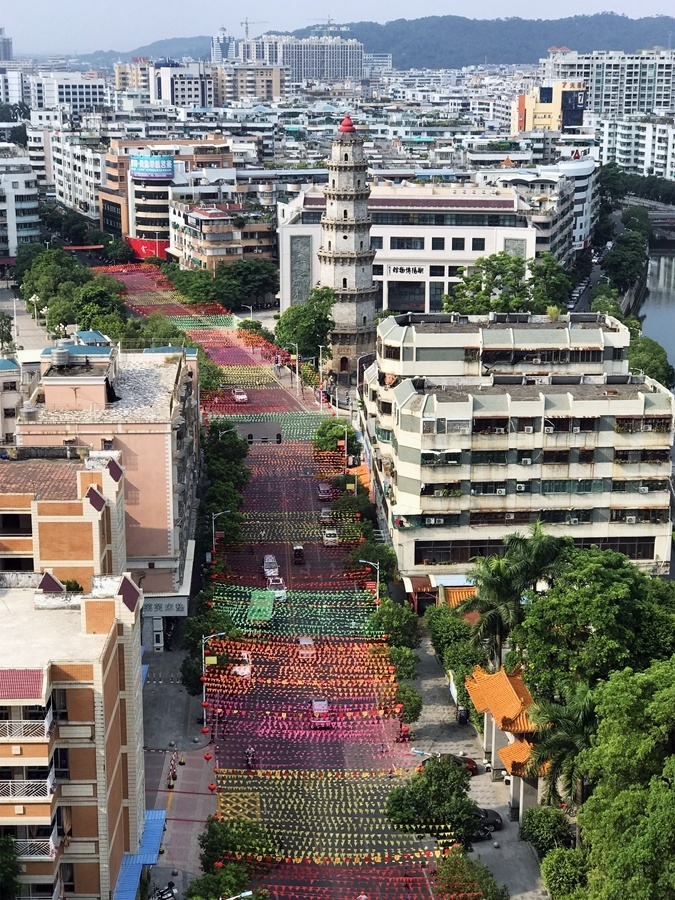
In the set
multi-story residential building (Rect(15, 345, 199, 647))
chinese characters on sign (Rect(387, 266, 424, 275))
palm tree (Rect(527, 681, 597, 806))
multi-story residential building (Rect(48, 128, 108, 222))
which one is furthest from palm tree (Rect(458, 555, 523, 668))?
multi-story residential building (Rect(48, 128, 108, 222))

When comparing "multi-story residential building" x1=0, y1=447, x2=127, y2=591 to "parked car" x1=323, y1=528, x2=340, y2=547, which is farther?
"parked car" x1=323, y1=528, x2=340, y2=547

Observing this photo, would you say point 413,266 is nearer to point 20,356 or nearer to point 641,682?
point 20,356

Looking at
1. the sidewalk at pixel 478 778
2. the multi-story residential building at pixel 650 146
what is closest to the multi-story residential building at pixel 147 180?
the multi-story residential building at pixel 650 146

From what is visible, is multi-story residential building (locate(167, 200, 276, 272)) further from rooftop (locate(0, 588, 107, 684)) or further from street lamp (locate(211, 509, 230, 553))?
rooftop (locate(0, 588, 107, 684))

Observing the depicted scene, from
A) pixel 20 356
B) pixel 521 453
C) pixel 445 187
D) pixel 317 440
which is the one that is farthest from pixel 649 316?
pixel 521 453

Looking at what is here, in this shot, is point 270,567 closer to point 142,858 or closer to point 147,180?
point 142,858

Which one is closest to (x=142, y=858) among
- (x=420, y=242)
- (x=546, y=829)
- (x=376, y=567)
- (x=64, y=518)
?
(x=64, y=518)
